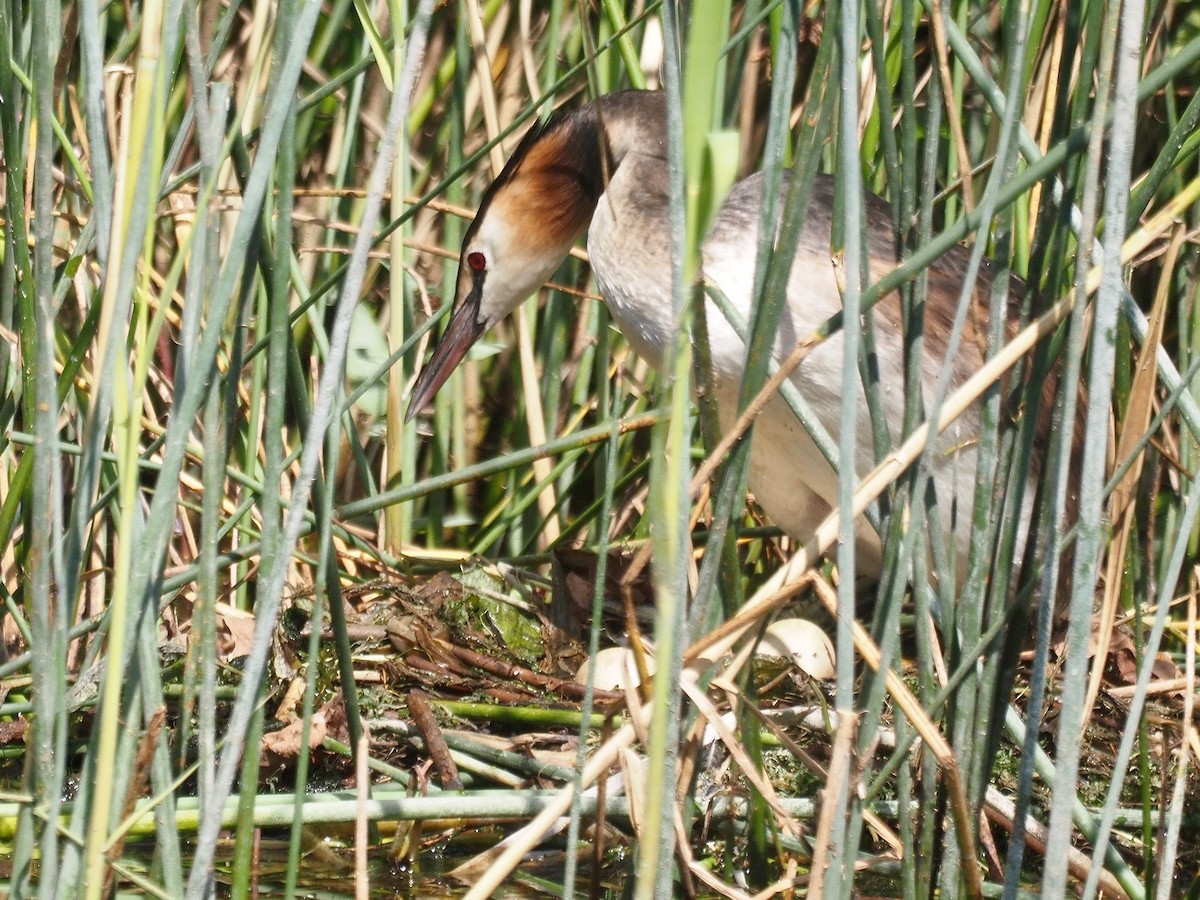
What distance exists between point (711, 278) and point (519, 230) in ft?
3.62

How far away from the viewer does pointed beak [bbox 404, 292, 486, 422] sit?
3322 millimetres

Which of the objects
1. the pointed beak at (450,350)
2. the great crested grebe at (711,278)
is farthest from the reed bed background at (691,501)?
the pointed beak at (450,350)

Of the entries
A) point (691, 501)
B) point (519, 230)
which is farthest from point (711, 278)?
point (519, 230)

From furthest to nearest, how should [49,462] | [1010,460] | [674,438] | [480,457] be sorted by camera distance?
1. [480,457]
2. [1010,460]
3. [49,462]
4. [674,438]

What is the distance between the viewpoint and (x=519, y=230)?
129 inches

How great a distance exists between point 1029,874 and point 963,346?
1.01 meters

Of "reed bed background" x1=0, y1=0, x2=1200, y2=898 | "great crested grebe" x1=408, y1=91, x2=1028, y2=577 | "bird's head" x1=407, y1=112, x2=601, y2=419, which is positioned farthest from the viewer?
"bird's head" x1=407, y1=112, x2=601, y2=419

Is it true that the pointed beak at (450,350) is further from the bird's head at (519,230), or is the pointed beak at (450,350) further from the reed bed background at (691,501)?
the reed bed background at (691,501)

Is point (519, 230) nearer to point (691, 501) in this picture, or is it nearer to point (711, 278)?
point (711, 278)

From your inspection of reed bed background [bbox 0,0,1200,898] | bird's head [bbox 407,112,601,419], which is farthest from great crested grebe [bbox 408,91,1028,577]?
reed bed background [bbox 0,0,1200,898]

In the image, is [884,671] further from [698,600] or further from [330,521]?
[330,521]

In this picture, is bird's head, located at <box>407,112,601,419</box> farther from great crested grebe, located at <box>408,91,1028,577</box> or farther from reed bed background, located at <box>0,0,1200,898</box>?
reed bed background, located at <box>0,0,1200,898</box>

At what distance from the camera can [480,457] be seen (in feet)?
12.7

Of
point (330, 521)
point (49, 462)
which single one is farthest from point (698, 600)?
point (49, 462)
